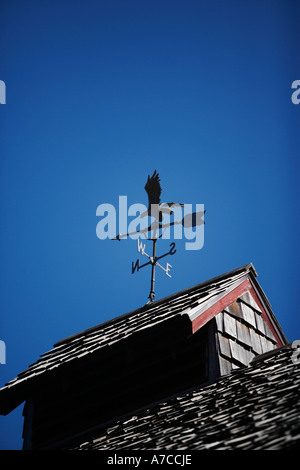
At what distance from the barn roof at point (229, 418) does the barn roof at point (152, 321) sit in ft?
3.03

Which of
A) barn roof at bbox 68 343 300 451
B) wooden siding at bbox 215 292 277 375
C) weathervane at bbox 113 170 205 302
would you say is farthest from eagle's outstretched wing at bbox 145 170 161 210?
barn roof at bbox 68 343 300 451

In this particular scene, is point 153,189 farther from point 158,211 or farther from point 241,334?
point 241,334

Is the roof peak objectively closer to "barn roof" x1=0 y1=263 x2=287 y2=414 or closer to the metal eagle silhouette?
"barn roof" x1=0 y1=263 x2=287 y2=414

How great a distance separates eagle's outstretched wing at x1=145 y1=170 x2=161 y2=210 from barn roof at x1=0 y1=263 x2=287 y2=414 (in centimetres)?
194

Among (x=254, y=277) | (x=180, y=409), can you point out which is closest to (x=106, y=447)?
(x=180, y=409)

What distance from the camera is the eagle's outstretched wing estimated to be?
33.6 feet

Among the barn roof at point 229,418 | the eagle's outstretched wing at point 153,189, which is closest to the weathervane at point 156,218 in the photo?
the eagle's outstretched wing at point 153,189

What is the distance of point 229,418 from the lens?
5152 mm

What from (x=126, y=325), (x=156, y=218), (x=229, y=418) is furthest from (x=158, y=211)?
(x=229, y=418)

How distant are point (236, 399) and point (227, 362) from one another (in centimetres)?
160

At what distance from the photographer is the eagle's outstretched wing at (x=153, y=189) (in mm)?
10242

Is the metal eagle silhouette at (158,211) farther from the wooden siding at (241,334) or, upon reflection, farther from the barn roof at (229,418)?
the barn roof at (229,418)

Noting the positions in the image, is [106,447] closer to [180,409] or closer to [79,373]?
[180,409]

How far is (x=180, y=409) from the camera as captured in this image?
20.9 feet
